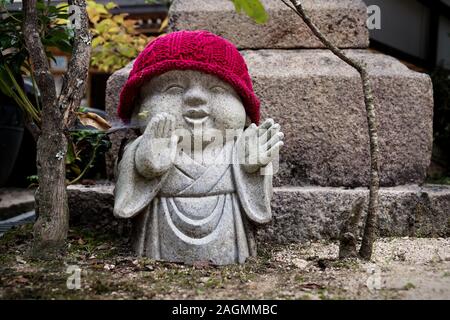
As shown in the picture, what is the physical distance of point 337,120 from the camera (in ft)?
10.9

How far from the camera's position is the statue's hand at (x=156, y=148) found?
2.59 m

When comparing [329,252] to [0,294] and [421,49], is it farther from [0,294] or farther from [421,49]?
[421,49]

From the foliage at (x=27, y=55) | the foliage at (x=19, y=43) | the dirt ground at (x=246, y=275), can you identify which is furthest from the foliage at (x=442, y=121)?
the foliage at (x=19, y=43)

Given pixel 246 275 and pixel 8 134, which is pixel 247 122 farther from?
pixel 8 134

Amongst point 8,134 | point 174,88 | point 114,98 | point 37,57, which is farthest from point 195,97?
point 8,134

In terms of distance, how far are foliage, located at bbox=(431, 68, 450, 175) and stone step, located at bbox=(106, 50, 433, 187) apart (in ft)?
8.54

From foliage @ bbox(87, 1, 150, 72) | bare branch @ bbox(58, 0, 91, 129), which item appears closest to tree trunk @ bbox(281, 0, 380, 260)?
bare branch @ bbox(58, 0, 91, 129)

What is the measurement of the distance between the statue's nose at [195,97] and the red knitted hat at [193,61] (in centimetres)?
10

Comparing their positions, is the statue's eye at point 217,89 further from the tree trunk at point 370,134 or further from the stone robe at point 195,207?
the tree trunk at point 370,134

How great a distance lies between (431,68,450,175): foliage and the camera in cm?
578

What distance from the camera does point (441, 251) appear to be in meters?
2.79

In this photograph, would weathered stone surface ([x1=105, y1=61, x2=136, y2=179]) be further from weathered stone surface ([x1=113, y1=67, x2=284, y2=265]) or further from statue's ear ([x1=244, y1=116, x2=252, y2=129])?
statue's ear ([x1=244, y1=116, x2=252, y2=129])

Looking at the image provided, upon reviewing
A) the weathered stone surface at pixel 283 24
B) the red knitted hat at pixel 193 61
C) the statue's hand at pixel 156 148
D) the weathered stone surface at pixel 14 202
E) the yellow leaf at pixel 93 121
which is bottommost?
the weathered stone surface at pixel 14 202
